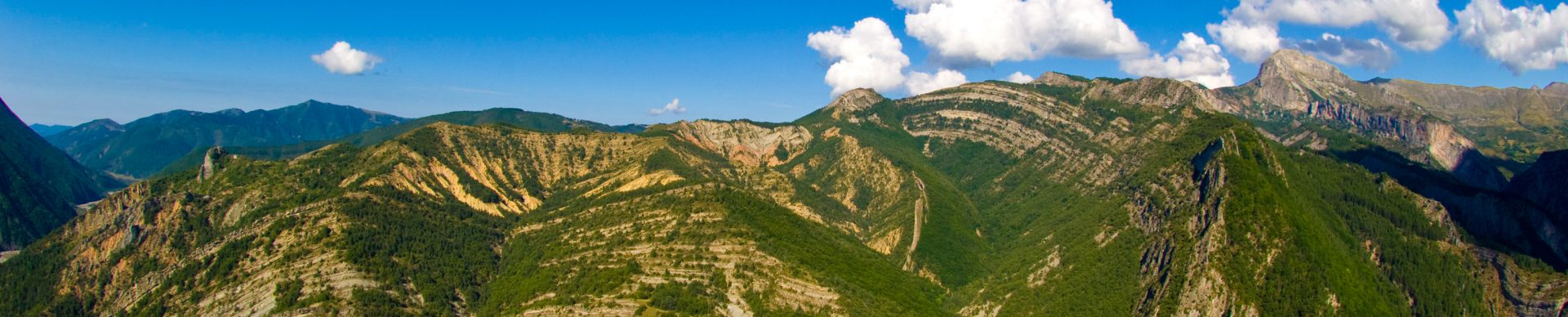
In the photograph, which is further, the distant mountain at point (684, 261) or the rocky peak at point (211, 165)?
the rocky peak at point (211, 165)

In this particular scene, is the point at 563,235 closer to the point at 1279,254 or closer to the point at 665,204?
the point at 665,204

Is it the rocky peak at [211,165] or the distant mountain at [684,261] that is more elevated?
the rocky peak at [211,165]

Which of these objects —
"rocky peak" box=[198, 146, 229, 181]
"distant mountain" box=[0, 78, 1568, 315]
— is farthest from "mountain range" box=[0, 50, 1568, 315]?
"rocky peak" box=[198, 146, 229, 181]

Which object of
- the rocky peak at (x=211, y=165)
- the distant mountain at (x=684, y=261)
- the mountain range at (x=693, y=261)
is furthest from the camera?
the rocky peak at (x=211, y=165)

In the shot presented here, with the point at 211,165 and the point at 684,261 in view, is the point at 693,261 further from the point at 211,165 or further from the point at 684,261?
the point at 211,165

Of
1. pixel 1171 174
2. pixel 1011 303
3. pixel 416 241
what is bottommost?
pixel 1011 303

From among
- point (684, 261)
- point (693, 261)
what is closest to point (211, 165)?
point (684, 261)

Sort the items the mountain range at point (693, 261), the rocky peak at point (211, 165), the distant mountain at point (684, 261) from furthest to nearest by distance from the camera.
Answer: the rocky peak at point (211, 165), the mountain range at point (693, 261), the distant mountain at point (684, 261)

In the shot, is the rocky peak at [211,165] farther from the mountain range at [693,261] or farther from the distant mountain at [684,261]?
the mountain range at [693,261]

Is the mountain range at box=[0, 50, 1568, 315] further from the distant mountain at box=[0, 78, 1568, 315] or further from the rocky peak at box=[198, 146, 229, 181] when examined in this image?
the rocky peak at box=[198, 146, 229, 181]

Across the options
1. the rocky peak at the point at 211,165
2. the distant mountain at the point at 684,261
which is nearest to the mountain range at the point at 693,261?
the distant mountain at the point at 684,261

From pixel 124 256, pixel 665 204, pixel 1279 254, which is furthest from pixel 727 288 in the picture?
pixel 124 256
